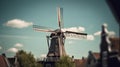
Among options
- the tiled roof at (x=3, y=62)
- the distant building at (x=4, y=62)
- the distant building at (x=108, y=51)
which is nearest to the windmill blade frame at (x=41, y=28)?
the distant building at (x=4, y=62)

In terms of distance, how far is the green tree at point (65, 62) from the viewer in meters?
15.5

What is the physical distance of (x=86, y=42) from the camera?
46.9 ft

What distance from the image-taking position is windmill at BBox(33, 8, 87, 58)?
1494 cm

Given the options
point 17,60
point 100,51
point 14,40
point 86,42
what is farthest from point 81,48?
point 17,60

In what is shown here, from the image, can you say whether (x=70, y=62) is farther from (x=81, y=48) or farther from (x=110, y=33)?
(x=110, y=33)

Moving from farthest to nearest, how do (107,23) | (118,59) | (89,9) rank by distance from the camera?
1. (89,9)
2. (107,23)
3. (118,59)

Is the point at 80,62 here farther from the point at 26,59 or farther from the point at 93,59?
the point at 26,59

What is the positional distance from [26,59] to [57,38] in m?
2.09

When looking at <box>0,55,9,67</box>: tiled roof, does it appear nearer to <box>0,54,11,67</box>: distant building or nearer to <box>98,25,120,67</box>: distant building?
<box>0,54,11,67</box>: distant building

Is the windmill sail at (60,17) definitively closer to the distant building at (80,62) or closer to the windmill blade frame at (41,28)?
the windmill blade frame at (41,28)

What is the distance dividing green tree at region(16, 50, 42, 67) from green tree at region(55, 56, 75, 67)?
120cm

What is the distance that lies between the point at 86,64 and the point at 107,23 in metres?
2.85

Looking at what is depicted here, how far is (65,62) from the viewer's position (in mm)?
15594

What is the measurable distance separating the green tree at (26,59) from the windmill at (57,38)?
3.17 feet
